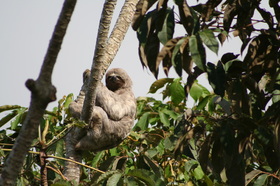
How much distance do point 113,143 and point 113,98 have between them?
68 cm

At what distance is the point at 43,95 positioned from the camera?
82.6 inches

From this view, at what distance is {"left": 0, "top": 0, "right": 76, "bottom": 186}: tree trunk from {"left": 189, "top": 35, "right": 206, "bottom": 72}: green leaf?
1474mm

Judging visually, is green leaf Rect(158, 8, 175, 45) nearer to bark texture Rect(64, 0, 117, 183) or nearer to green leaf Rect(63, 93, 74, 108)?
bark texture Rect(64, 0, 117, 183)

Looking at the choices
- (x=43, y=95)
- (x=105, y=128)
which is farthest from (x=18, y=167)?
(x=105, y=128)

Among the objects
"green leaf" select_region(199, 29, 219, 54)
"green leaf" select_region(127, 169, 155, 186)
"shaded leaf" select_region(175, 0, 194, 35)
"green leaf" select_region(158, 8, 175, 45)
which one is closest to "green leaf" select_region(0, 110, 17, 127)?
"green leaf" select_region(127, 169, 155, 186)

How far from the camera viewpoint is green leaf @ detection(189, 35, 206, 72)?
3.56 meters

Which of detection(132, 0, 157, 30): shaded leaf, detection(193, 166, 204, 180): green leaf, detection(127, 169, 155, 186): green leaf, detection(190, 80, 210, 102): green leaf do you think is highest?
detection(132, 0, 157, 30): shaded leaf

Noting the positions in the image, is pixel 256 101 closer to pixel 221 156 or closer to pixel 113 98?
pixel 221 156

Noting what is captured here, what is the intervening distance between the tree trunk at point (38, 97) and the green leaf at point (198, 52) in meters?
1.47

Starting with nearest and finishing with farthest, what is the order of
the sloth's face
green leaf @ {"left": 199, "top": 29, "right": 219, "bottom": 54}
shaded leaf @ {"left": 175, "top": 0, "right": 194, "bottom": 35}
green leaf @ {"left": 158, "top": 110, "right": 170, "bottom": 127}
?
green leaf @ {"left": 199, "top": 29, "right": 219, "bottom": 54} → shaded leaf @ {"left": 175, "top": 0, "right": 194, "bottom": 35} → green leaf @ {"left": 158, "top": 110, "right": 170, "bottom": 127} → the sloth's face

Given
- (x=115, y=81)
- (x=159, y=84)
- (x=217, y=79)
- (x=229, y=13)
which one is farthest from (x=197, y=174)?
(x=115, y=81)

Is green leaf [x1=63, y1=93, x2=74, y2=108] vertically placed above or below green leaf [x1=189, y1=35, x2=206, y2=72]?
below

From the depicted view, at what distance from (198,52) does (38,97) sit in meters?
1.75

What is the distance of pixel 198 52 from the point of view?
3594 mm
